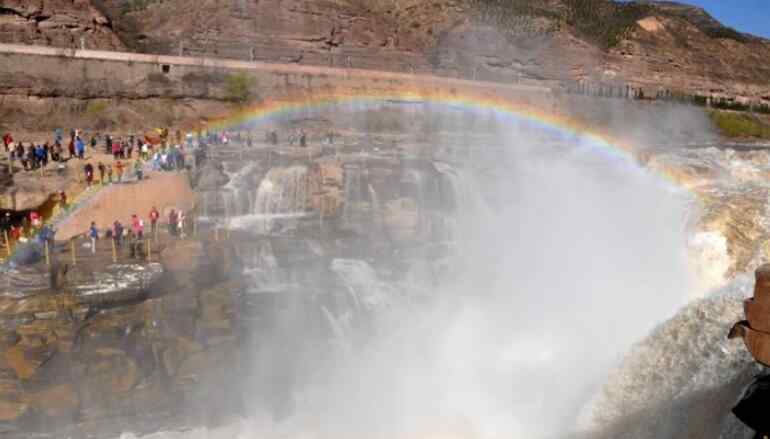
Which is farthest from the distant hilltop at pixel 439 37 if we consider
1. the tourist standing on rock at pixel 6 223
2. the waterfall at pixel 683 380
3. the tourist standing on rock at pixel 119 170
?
the waterfall at pixel 683 380

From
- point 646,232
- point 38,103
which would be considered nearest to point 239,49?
point 38,103

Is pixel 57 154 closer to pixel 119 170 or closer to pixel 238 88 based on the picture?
pixel 119 170

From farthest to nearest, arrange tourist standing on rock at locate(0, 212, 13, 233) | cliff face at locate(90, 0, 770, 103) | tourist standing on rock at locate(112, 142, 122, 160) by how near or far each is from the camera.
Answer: cliff face at locate(90, 0, 770, 103), tourist standing on rock at locate(112, 142, 122, 160), tourist standing on rock at locate(0, 212, 13, 233)

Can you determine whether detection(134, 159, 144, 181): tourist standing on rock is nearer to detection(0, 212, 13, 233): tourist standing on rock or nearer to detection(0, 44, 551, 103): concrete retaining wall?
detection(0, 212, 13, 233): tourist standing on rock

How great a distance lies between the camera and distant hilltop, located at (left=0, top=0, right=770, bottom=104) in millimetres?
29344

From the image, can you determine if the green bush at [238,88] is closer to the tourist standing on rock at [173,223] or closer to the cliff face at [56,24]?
the cliff face at [56,24]

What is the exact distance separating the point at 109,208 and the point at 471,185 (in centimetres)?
880

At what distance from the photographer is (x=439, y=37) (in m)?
41.8

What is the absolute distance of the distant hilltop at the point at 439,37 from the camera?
29.3m

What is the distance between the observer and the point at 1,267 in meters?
11.1

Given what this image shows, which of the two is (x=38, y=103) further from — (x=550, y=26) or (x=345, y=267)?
(x=550, y=26)

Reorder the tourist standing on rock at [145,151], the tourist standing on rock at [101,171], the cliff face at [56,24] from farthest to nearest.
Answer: the cliff face at [56,24], the tourist standing on rock at [145,151], the tourist standing on rock at [101,171]

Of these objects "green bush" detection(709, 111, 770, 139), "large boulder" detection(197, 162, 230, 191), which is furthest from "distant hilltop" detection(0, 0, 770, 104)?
"large boulder" detection(197, 162, 230, 191)

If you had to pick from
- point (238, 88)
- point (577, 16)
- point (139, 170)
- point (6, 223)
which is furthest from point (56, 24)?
point (577, 16)
